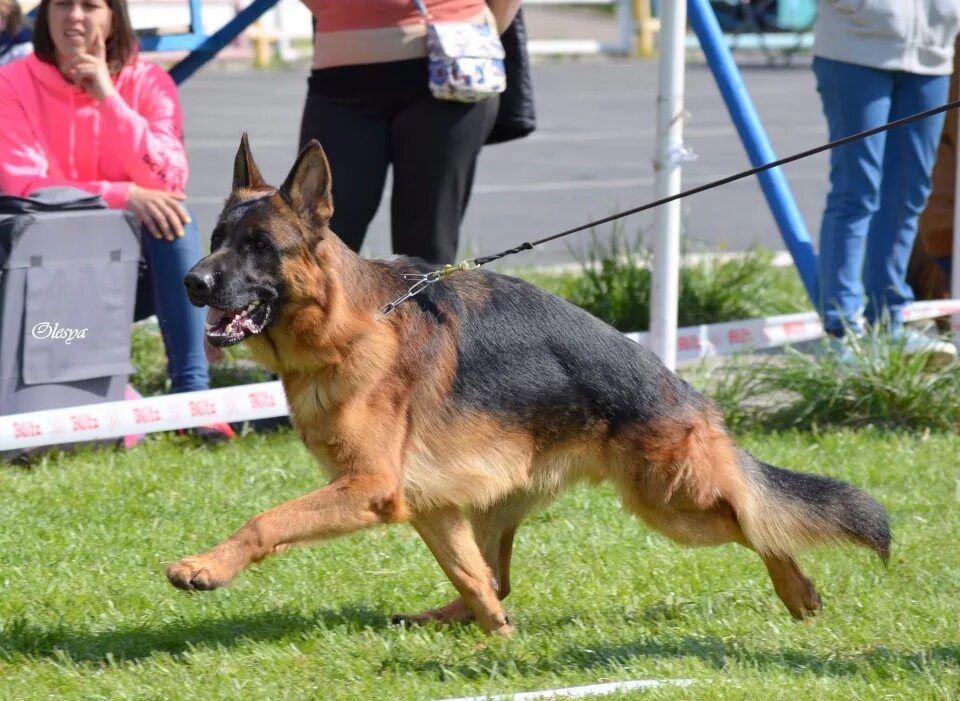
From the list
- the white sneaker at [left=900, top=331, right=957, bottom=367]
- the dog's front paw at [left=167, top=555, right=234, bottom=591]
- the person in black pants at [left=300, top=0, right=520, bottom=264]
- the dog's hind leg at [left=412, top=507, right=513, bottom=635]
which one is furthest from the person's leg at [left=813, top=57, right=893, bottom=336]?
the dog's front paw at [left=167, top=555, right=234, bottom=591]

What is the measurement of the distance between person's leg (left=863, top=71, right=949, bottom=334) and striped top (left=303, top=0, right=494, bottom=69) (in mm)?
2048

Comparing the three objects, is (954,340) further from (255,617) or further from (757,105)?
(757,105)

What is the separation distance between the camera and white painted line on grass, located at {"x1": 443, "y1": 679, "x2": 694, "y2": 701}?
364cm

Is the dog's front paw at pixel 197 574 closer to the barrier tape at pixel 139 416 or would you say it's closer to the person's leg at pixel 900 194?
the barrier tape at pixel 139 416

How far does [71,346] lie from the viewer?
5.82 metres

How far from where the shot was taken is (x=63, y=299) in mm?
5785

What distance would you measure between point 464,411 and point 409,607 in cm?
75

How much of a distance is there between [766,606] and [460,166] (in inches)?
92.9

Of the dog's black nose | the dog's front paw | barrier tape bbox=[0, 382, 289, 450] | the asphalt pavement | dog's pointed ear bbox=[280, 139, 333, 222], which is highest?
dog's pointed ear bbox=[280, 139, 333, 222]

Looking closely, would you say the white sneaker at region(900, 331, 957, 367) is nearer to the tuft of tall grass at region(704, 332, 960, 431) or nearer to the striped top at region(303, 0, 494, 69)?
the tuft of tall grass at region(704, 332, 960, 431)

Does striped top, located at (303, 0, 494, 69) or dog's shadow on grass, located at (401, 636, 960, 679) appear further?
striped top, located at (303, 0, 494, 69)

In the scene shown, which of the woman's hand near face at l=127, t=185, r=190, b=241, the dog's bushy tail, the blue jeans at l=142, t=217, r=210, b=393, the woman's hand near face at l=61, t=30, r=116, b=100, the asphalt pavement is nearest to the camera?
the dog's bushy tail

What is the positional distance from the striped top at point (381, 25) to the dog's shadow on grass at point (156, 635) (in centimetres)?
240

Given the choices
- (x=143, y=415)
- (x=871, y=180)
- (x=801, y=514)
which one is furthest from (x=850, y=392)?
(x=143, y=415)
